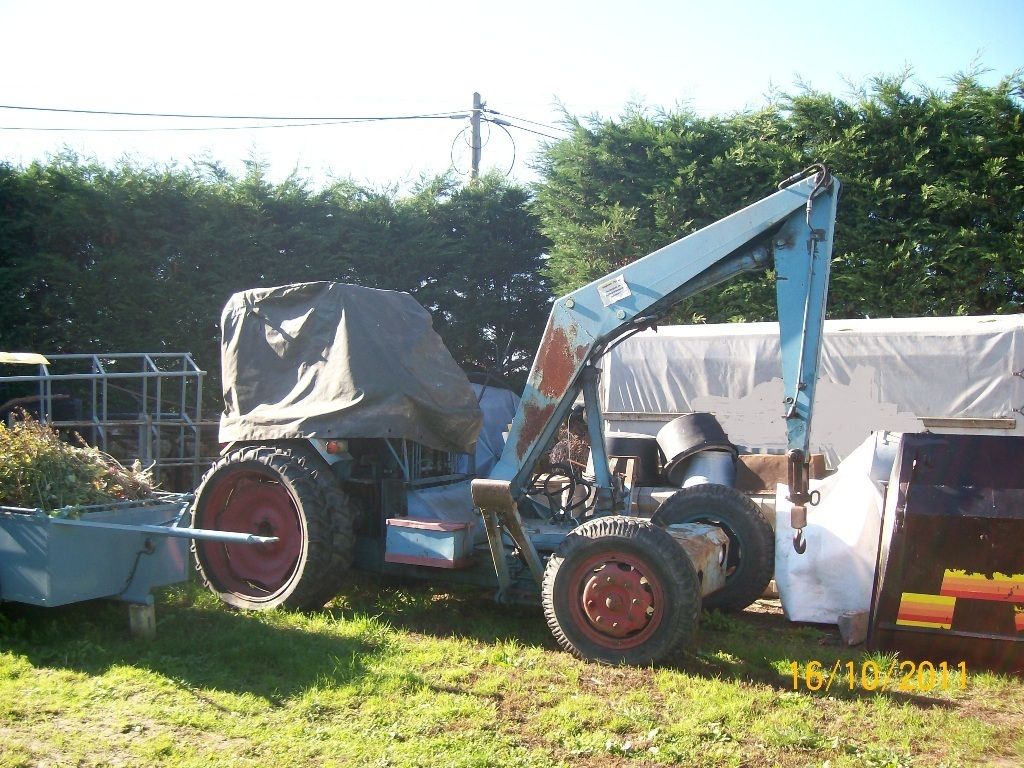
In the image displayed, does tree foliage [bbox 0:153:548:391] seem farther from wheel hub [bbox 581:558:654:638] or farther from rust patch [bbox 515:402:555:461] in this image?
wheel hub [bbox 581:558:654:638]

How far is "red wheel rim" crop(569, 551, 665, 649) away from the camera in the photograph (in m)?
5.39

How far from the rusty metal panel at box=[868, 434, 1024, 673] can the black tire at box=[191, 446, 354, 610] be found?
358 centimetres

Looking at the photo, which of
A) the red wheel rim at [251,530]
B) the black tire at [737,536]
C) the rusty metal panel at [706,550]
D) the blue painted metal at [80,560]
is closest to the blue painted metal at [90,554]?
the blue painted metal at [80,560]

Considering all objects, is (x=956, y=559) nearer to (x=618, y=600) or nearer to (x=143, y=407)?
(x=618, y=600)

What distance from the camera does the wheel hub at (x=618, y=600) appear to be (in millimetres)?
5406

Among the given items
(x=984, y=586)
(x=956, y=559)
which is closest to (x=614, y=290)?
(x=956, y=559)

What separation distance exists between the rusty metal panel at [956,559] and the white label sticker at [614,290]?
207 cm

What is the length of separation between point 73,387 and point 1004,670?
35.6ft

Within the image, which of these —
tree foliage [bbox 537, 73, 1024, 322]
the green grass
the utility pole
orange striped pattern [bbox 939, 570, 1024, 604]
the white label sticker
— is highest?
the utility pole

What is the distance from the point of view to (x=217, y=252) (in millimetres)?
13281

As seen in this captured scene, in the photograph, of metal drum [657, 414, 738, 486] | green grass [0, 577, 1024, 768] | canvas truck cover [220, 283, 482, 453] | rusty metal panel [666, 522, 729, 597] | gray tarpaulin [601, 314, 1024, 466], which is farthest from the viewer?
gray tarpaulin [601, 314, 1024, 466]

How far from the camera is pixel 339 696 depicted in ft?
15.9

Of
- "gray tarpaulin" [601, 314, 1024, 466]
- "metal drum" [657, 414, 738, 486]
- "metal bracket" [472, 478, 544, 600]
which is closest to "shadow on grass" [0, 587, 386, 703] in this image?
"metal bracket" [472, 478, 544, 600]

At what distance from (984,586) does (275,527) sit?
183 inches
